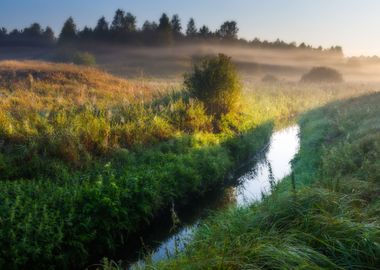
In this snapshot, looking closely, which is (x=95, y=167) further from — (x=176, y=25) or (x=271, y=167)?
(x=176, y=25)

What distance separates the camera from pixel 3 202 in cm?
935

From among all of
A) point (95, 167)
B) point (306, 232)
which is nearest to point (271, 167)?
point (95, 167)

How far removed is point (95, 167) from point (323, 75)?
60148 mm

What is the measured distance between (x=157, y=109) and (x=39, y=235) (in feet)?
33.7

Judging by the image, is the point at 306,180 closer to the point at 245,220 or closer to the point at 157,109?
the point at 245,220

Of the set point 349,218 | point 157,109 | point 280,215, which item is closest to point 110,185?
point 280,215

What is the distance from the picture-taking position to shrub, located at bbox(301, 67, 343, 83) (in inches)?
2608

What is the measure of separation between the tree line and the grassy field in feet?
225

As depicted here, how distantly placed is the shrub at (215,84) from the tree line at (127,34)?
6732 cm

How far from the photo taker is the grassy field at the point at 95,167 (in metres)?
8.96

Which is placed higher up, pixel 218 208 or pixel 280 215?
pixel 280 215

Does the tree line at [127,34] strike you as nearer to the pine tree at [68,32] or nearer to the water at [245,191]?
the pine tree at [68,32]

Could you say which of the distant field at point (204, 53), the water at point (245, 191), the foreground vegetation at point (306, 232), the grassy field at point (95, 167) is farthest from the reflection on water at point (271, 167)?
the distant field at point (204, 53)

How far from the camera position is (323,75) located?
67.6 meters
